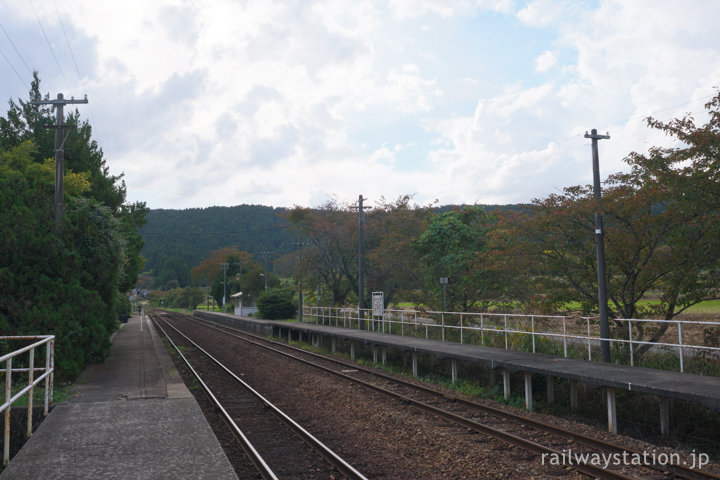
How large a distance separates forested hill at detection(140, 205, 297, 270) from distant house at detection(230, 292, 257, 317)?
51120 millimetres

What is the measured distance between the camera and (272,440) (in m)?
9.18

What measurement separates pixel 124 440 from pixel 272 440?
249 cm

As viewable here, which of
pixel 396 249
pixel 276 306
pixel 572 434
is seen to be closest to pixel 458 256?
pixel 396 249

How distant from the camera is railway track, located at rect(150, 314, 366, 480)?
7422mm

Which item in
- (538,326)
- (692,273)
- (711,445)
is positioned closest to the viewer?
(711,445)

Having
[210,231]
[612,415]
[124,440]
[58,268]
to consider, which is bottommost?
[612,415]

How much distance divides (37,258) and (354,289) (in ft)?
82.3

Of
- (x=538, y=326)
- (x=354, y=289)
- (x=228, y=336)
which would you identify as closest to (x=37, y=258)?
(x=538, y=326)

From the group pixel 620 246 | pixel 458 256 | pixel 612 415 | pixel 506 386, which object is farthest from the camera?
pixel 458 256

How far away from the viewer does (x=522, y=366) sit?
38.2ft

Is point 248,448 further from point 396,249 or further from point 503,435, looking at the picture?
point 396,249

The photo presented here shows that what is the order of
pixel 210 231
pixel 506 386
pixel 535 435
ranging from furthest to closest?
pixel 210 231
pixel 506 386
pixel 535 435

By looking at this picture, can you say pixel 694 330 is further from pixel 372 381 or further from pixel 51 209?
pixel 51 209

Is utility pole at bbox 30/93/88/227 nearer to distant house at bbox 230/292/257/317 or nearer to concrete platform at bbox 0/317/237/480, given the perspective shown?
concrete platform at bbox 0/317/237/480
